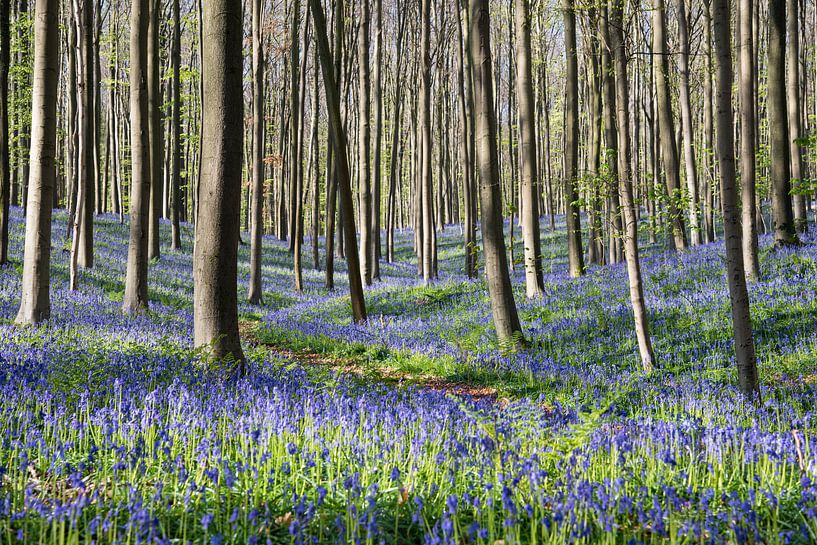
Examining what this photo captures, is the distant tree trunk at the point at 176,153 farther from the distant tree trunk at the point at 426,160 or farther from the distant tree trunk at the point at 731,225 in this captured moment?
the distant tree trunk at the point at 731,225

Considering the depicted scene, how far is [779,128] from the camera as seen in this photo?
13.7m

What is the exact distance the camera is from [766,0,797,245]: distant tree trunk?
1358 cm

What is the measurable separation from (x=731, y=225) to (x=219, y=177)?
18.0 feet

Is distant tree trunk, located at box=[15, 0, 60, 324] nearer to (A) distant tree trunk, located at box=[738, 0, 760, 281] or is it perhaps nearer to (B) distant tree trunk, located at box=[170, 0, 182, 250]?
(A) distant tree trunk, located at box=[738, 0, 760, 281]

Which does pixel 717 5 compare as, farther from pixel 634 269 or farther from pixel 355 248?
pixel 355 248

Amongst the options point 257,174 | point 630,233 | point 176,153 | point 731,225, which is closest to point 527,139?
point 630,233

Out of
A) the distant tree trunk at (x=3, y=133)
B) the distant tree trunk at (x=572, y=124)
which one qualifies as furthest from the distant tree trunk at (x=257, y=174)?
the distant tree trunk at (x=572, y=124)

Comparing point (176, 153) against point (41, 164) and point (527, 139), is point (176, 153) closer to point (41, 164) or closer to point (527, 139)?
point (41, 164)

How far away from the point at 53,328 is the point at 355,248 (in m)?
5.88

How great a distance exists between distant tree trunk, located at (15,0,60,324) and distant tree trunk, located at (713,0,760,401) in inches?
363

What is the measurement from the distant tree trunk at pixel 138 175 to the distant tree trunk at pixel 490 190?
22.2 feet

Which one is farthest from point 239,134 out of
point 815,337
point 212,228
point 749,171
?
point 749,171

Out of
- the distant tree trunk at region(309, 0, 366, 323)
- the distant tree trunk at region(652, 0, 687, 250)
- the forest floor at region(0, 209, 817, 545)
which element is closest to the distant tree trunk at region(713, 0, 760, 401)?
the forest floor at region(0, 209, 817, 545)

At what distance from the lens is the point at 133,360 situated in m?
6.46
